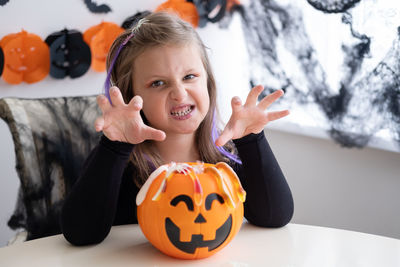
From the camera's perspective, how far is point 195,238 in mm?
772

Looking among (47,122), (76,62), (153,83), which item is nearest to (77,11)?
(76,62)

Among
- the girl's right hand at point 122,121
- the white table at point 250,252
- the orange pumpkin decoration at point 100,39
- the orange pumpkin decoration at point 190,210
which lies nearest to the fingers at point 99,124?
the girl's right hand at point 122,121

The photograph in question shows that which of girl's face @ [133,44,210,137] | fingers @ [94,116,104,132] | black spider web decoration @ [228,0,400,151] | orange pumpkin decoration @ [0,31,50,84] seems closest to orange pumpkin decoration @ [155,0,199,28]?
black spider web decoration @ [228,0,400,151]

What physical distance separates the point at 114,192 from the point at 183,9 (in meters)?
1.44

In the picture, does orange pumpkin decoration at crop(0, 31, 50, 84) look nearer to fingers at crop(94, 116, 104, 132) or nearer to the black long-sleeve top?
the black long-sleeve top

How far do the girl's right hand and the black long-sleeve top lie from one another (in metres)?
0.04

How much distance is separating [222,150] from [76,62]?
0.99 metres

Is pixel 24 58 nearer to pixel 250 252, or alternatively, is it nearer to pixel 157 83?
pixel 157 83

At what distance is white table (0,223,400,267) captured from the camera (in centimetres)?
80

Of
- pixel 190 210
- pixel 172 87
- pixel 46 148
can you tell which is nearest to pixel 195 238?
pixel 190 210

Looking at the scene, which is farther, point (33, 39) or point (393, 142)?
point (33, 39)

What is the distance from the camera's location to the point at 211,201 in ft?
2.55

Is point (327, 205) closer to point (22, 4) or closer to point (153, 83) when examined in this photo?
point (153, 83)

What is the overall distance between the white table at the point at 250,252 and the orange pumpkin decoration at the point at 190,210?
40 mm
